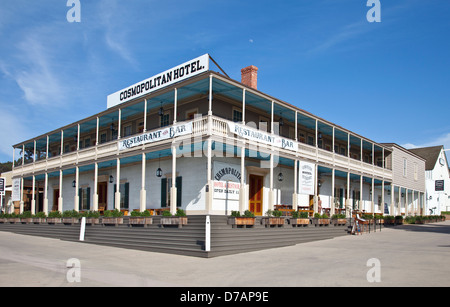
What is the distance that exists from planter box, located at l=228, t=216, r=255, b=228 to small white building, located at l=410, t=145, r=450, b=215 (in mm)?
34037

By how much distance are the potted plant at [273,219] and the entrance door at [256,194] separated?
446 cm

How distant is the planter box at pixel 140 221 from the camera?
17.2 meters

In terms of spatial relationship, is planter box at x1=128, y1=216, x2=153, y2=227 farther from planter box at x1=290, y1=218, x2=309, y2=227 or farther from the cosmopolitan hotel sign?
the cosmopolitan hotel sign

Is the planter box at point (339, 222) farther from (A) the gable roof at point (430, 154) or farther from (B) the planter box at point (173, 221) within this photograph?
(A) the gable roof at point (430, 154)

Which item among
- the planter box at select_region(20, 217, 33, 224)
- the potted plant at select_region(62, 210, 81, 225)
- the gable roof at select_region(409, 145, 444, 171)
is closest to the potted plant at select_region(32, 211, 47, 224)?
the planter box at select_region(20, 217, 33, 224)

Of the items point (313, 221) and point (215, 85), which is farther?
point (313, 221)

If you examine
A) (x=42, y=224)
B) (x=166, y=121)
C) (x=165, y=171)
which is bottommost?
(x=42, y=224)

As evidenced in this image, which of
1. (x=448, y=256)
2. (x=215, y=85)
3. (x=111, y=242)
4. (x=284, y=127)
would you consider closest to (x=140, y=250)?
(x=111, y=242)

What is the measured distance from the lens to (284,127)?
25047 mm
